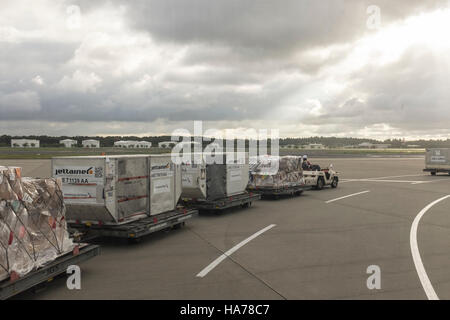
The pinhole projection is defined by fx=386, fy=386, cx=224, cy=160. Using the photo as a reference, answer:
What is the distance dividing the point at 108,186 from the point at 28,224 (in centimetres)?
298

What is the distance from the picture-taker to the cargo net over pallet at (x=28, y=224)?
19.6ft

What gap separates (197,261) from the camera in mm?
8414

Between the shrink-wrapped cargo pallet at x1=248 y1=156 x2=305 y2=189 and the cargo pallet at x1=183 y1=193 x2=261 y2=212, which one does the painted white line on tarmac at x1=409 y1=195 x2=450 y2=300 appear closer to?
the cargo pallet at x1=183 y1=193 x2=261 y2=212

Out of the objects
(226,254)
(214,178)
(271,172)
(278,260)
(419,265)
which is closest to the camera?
(419,265)

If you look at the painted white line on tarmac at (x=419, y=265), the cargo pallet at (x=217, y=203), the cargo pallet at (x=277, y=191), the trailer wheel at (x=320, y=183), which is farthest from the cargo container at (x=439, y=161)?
the cargo pallet at (x=217, y=203)

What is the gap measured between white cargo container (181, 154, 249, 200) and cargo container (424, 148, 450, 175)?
1060 inches

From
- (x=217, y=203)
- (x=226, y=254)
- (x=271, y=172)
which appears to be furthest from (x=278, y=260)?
(x=271, y=172)

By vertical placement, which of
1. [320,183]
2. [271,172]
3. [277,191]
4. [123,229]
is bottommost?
[320,183]

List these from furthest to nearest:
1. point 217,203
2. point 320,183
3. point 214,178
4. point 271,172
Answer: point 320,183 → point 271,172 → point 214,178 → point 217,203

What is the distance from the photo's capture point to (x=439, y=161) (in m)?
36.2

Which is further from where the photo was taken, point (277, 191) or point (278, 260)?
point (277, 191)

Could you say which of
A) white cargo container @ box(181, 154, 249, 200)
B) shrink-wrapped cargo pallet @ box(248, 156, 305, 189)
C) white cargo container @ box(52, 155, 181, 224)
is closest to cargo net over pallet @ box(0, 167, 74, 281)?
white cargo container @ box(52, 155, 181, 224)

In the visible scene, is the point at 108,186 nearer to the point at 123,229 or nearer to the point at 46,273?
the point at 123,229
